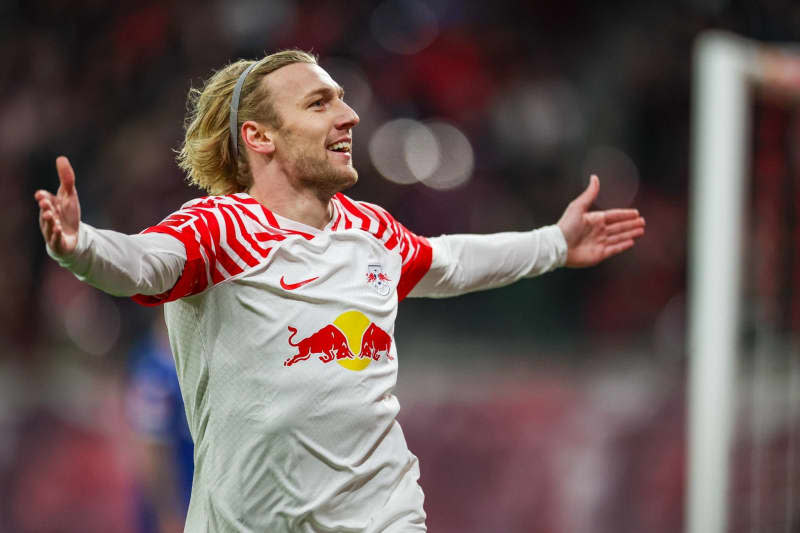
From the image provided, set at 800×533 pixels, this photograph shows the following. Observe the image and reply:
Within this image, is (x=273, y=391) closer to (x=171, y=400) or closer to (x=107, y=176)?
(x=171, y=400)

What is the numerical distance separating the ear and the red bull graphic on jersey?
45 cm

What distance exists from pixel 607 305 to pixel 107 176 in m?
3.50

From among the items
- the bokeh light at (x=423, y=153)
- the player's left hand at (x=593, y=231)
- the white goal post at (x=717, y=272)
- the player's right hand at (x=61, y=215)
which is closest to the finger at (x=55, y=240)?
the player's right hand at (x=61, y=215)

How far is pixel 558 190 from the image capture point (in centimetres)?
748

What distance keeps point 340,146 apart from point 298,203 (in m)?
0.16

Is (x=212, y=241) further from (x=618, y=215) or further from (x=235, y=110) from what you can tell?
(x=618, y=215)

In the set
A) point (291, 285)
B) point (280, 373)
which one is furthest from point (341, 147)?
point (280, 373)

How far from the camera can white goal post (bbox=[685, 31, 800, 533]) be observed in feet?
13.6

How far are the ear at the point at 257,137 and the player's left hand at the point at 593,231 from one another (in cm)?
89

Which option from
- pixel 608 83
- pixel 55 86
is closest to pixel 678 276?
pixel 608 83

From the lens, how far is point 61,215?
70.1 inches

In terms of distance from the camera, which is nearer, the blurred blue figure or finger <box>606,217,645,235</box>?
finger <box>606,217,645,235</box>

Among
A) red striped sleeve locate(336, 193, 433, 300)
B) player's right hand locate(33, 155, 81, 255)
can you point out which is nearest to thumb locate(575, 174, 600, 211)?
red striped sleeve locate(336, 193, 433, 300)

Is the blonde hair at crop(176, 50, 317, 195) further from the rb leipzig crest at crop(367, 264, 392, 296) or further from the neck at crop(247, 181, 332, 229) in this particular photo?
the rb leipzig crest at crop(367, 264, 392, 296)
